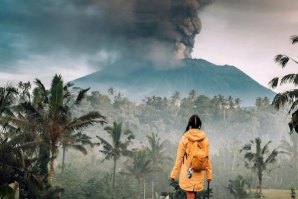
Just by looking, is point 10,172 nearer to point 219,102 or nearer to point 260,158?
point 260,158

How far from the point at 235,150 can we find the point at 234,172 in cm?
2220

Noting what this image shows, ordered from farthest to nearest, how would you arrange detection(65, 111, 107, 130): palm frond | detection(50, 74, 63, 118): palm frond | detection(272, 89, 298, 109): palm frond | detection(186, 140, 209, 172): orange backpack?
detection(65, 111, 107, 130): palm frond, detection(50, 74, 63, 118): palm frond, detection(272, 89, 298, 109): palm frond, detection(186, 140, 209, 172): orange backpack

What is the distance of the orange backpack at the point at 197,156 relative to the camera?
656 centimetres

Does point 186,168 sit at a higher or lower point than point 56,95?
lower

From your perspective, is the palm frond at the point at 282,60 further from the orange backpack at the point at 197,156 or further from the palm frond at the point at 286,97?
the orange backpack at the point at 197,156

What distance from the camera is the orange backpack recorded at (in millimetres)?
6559

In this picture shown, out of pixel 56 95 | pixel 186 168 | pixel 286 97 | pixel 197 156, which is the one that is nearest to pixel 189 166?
pixel 186 168

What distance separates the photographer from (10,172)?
18.7 meters

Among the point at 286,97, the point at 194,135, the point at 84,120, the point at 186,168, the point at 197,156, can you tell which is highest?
the point at 286,97

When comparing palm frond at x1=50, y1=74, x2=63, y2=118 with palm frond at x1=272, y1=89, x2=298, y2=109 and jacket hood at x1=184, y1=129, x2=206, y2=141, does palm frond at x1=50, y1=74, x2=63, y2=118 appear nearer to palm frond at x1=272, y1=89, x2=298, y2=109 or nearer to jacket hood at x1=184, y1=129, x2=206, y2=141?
palm frond at x1=272, y1=89, x2=298, y2=109

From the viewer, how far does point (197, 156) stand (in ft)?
21.5

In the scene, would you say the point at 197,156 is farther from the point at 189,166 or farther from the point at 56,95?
the point at 56,95

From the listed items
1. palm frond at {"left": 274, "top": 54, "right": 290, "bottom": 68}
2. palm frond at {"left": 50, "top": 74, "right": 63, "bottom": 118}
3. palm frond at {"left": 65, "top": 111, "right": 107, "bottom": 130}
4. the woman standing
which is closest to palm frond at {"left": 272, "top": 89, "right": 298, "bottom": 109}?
palm frond at {"left": 274, "top": 54, "right": 290, "bottom": 68}

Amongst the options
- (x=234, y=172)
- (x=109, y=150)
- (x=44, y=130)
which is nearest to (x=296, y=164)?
(x=234, y=172)
